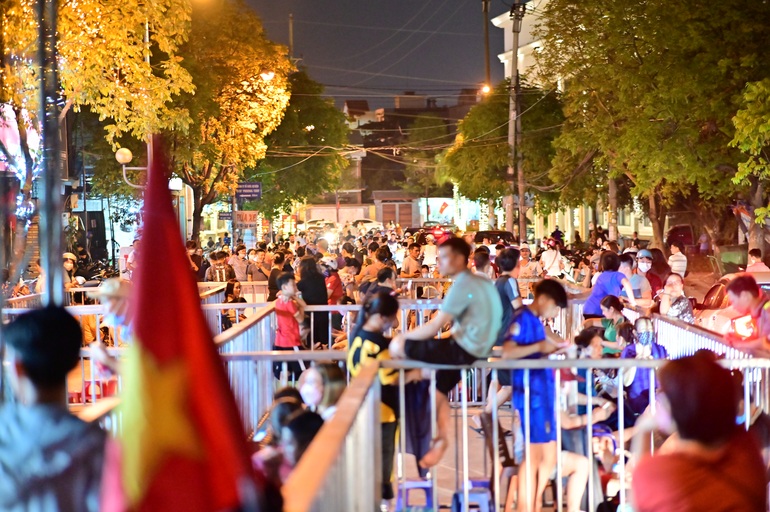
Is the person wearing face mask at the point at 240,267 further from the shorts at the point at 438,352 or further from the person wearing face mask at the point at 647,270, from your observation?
the shorts at the point at 438,352

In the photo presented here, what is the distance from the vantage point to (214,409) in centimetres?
308

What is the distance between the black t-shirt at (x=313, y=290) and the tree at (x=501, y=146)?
35.1 meters

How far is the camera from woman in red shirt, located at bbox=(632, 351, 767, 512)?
3.73 metres

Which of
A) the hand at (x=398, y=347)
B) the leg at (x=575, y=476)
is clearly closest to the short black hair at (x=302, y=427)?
the hand at (x=398, y=347)

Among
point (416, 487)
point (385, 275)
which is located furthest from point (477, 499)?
point (385, 275)

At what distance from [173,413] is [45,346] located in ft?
3.79

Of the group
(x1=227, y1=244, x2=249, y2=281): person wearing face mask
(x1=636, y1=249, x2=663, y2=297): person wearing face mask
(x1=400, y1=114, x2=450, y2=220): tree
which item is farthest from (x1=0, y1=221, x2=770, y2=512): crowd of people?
(x1=400, y1=114, x2=450, y2=220): tree

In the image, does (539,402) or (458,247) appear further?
(458,247)

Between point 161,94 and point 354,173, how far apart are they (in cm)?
10811

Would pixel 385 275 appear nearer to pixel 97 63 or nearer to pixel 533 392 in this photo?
pixel 533 392

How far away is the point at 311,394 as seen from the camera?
645 centimetres

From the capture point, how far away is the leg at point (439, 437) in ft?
23.3

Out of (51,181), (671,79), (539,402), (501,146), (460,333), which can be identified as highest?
(501,146)

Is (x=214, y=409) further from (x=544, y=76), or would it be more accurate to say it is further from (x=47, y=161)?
(x=544, y=76)
